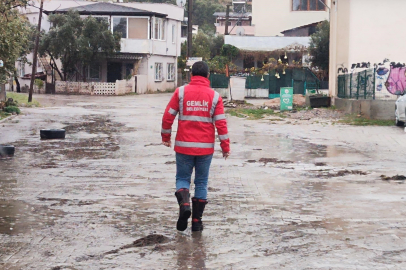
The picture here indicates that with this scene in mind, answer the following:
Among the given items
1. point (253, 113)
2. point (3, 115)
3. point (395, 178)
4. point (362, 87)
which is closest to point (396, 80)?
point (362, 87)

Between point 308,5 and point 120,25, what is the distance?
16731 mm

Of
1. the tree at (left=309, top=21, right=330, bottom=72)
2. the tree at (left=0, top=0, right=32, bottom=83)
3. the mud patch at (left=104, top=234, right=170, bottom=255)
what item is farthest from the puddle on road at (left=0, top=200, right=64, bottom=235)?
the tree at (left=309, top=21, right=330, bottom=72)

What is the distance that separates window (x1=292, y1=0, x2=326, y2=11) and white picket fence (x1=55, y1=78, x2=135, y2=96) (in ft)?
58.2

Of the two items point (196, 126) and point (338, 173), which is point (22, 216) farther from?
point (338, 173)

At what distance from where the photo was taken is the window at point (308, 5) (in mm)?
57156

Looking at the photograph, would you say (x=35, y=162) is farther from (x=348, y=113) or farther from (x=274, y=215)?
(x=348, y=113)

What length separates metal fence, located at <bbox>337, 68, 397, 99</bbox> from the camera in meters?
23.8

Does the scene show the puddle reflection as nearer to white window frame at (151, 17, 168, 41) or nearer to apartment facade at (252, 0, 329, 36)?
white window frame at (151, 17, 168, 41)

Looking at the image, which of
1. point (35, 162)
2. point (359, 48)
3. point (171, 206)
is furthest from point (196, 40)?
point (171, 206)

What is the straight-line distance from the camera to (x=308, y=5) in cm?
5800

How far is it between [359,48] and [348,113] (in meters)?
3.54

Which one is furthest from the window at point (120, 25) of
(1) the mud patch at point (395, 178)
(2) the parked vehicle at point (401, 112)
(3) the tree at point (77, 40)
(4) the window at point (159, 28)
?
(1) the mud patch at point (395, 178)

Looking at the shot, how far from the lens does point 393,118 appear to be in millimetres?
22719

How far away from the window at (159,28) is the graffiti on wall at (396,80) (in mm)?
31060
